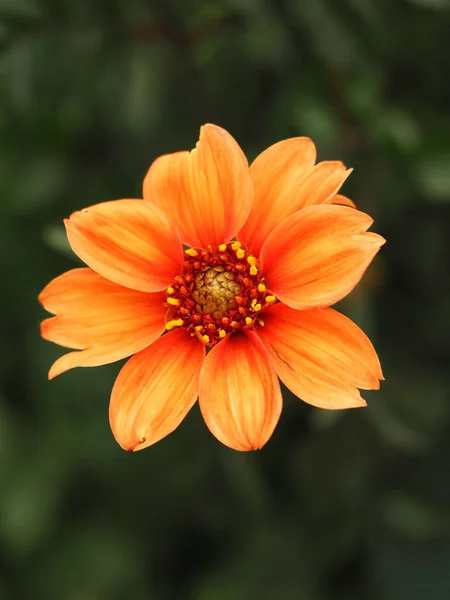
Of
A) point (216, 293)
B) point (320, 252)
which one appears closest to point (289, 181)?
point (320, 252)

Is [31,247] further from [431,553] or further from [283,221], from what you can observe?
[431,553]

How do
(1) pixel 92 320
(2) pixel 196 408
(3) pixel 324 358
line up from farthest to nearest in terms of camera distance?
1. (2) pixel 196 408
2. (1) pixel 92 320
3. (3) pixel 324 358

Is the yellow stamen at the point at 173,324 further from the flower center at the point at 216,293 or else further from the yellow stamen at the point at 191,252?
the yellow stamen at the point at 191,252

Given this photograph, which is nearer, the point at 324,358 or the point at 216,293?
the point at 324,358

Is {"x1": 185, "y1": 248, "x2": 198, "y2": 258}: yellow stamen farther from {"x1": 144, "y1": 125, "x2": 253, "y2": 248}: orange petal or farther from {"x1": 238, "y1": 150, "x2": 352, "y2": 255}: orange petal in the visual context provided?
{"x1": 238, "y1": 150, "x2": 352, "y2": 255}: orange petal

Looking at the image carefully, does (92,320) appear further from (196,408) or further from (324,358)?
(196,408)

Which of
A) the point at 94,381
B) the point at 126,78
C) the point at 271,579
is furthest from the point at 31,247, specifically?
the point at 271,579

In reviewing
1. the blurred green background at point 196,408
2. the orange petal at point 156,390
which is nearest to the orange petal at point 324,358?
the orange petal at point 156,390
